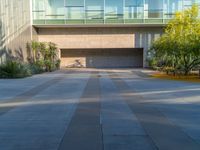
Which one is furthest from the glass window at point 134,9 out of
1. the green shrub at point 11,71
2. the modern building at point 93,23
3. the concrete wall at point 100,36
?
the green shrub at point 11,71

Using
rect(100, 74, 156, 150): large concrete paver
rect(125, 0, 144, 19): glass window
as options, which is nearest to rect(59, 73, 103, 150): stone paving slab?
rect(100, 74, 156, 150): large concrete paver

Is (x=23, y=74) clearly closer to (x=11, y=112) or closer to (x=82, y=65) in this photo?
(x=11, y=112)

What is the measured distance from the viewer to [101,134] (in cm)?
689

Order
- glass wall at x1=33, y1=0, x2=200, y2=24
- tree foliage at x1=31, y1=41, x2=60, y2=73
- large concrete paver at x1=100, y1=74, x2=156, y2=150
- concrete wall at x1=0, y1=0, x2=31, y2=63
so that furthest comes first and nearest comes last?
glass wall at x1=33, y1=0, x2=200, y2=24, tree foliage at x1=31, y1=41, x2=60, y2=73, concrete wall at x1=0, y1=0, x2=31, y2=63, large concrete paver at x1=100, y1=74, x2=156, y2=150

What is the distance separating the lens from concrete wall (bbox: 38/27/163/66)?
42562mm

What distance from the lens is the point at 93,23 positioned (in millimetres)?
40281

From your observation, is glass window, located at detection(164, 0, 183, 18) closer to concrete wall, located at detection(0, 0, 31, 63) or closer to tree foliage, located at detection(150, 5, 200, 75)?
tree foliage, located at detection(150, 5, 200, 75)

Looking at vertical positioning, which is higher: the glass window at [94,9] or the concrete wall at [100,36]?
the glass window at [94,9]

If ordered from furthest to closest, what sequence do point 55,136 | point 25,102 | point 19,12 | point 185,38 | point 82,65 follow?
point 82,65, point 19,12, point 185,38, point 25,102, point 55,136

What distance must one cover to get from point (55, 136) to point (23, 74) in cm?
1886

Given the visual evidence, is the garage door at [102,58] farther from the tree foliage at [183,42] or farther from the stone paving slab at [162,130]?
the stone paving slab at [162,130]

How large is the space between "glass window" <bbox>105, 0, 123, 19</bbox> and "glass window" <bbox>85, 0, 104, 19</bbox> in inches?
24.6

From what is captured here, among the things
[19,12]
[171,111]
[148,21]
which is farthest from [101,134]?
[148,21]

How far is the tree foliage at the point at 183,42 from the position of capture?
23031 millimetres
